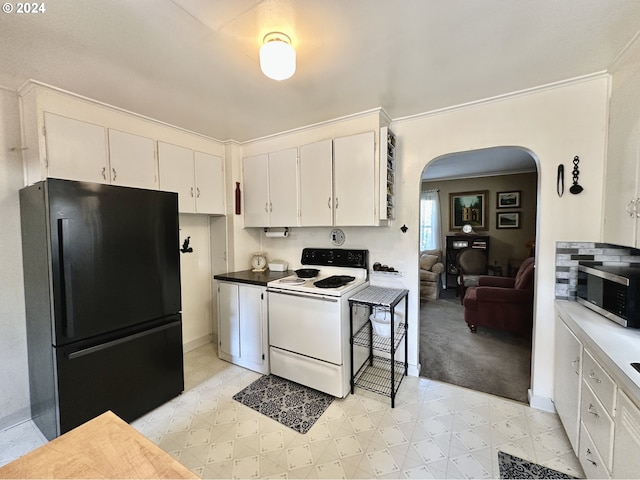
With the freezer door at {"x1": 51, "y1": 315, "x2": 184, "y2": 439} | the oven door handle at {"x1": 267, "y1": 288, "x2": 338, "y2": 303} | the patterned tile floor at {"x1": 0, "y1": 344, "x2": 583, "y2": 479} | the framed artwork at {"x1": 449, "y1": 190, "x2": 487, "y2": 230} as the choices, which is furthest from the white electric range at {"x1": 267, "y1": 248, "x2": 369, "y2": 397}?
the framed artwork at {"x1": 449, "y1": 190, "x2": 487, "y2": 230}

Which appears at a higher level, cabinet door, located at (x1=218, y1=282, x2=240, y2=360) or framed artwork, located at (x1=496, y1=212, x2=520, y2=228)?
framed artwork, located at (x1=496, y1=212, x2=520, y2=228)

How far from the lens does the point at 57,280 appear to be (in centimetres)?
157

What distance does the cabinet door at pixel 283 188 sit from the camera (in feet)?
8.73

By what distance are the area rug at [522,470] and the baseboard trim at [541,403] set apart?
617 millimetres

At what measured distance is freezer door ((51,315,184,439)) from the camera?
1.62m

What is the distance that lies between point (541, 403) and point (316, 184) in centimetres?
251

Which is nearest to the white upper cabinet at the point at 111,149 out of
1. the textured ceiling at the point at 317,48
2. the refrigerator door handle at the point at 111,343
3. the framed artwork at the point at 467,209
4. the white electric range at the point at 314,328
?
the textured ceiling at the point at 317,48

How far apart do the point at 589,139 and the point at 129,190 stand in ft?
10.4

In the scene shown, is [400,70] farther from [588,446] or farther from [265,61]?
[588,446]

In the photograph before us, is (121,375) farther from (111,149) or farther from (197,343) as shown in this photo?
(111,149)

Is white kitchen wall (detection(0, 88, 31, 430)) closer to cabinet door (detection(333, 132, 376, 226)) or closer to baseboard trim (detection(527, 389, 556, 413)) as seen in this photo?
cabinet door (detection(333, 132, 376, 226))

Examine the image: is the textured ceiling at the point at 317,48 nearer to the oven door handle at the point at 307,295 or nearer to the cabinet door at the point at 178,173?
the cabinet door at the point at 178,173

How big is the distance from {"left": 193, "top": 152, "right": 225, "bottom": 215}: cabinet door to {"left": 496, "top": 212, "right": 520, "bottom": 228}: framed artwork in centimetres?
512

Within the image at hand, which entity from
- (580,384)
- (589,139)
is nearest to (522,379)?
(580,384)
